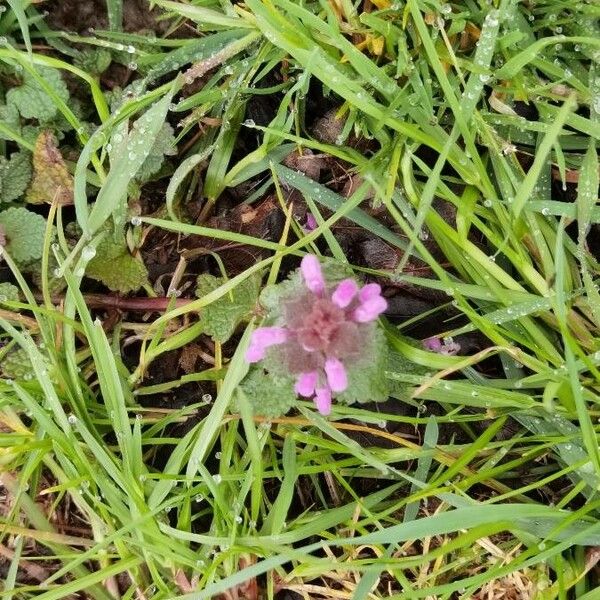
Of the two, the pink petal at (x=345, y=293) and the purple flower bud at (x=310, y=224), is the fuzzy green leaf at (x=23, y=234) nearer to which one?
the purple flower bud at (x=310, y=224)

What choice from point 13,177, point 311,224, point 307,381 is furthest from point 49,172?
point 307,381

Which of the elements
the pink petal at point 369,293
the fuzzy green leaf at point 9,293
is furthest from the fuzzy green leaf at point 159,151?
the pink petal at point 369,293

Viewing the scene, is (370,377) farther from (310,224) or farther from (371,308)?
(310,224)

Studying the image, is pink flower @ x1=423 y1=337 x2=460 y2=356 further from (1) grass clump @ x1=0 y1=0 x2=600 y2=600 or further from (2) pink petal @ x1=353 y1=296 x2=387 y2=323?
(2) pink petal @ x1=353 y1=296 x2=387 y2=323

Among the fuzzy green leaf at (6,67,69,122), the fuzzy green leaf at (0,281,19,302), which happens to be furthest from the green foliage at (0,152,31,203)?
the fuzzy green leaf at (0,281,19,302)

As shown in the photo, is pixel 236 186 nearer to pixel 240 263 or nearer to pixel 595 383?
pixel 240 263

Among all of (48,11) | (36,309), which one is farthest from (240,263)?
(48,11)
